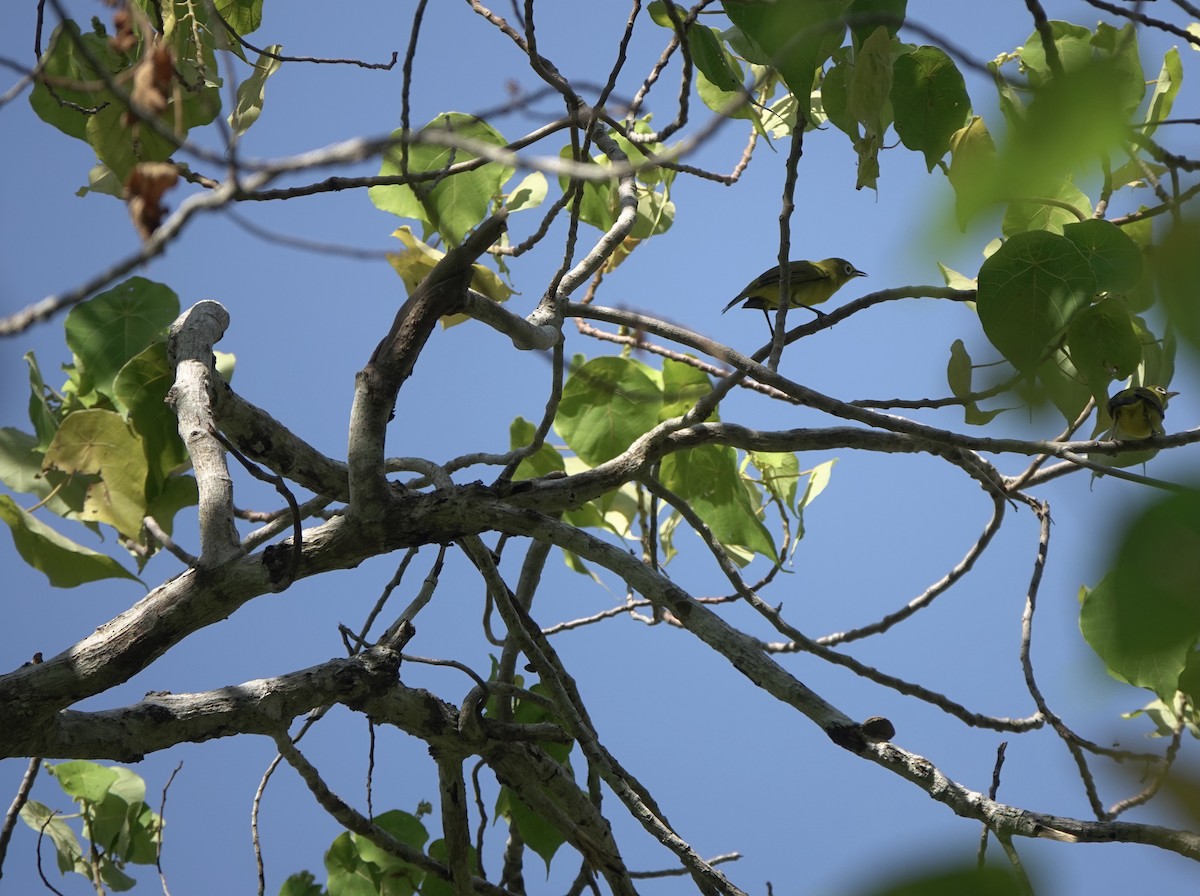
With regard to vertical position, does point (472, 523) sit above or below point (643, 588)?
above

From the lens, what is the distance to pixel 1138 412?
161cm

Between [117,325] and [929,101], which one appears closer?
[929,101]

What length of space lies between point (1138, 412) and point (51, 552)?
6.13ft

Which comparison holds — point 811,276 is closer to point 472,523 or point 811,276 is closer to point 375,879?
point 472,523

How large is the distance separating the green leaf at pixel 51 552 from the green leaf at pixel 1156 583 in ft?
5.68

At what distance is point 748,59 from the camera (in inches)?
64.1

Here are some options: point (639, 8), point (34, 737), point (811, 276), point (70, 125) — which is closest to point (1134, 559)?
point (34, 737)

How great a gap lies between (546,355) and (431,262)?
919 millimetres

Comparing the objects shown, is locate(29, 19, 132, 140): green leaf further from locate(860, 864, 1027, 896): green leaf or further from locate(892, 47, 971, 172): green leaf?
locate(860, 864, 1027, 896): green leaf

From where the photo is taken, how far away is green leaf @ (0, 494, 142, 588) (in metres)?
1.76

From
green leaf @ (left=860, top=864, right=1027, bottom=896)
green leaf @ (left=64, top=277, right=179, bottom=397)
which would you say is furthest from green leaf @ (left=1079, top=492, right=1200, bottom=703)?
green leaf @ (left=64, top=277, right=179, bottom=397)

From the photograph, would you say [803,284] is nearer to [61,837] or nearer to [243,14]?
[243,14]

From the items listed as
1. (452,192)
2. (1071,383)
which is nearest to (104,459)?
(452,192)

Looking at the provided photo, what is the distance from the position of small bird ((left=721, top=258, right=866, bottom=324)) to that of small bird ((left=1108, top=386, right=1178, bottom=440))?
1.21m
